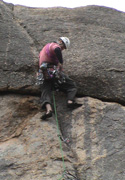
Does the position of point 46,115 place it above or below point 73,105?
below

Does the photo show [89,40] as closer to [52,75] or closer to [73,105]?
[52,75]

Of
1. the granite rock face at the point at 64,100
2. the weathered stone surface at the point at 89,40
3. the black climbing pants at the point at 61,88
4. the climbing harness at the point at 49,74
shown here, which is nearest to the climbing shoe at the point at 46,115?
the granite rock face at the point at 64,100

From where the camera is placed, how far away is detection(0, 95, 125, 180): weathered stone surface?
21.1 ft

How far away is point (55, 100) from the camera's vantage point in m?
7.89

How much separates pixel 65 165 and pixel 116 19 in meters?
5.37

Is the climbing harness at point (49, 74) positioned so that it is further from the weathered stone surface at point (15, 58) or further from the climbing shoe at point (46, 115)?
the climbing shoe at point (46, 115)

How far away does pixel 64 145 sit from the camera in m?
6.98

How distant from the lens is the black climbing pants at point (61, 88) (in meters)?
7.54

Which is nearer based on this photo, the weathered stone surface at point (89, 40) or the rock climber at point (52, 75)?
the rock climber at point (52, 75)

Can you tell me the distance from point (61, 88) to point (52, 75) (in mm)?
510

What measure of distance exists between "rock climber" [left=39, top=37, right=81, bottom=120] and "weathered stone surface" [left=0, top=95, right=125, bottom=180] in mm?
307

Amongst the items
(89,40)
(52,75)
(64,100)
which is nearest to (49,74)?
(52,75)

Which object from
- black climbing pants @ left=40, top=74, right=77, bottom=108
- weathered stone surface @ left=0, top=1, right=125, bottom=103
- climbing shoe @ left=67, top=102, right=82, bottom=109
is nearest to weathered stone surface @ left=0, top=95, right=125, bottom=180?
climbing shoe @ left=67, top=102, right=82, bottom=109

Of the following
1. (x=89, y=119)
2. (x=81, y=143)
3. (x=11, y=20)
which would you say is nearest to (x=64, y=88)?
(x=89, y=119)
